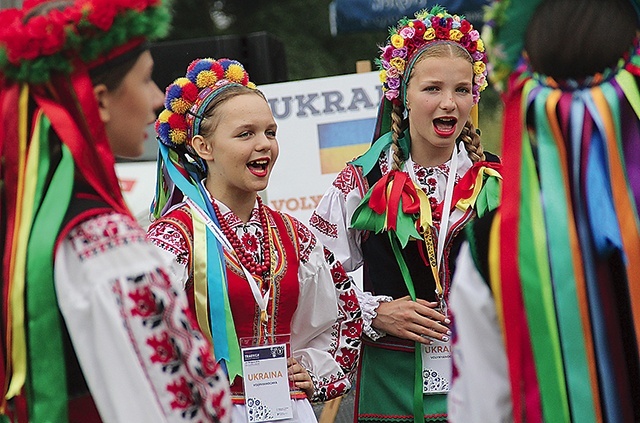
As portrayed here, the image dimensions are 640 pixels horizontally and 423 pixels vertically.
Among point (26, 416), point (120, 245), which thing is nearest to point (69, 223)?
point (120, 245)

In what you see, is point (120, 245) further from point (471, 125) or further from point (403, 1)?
point (403, 1)

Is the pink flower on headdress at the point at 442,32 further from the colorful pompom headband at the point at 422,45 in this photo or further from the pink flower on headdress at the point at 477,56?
the pink flower on headdress at the point at 477,56

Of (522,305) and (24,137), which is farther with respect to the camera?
(24,137)

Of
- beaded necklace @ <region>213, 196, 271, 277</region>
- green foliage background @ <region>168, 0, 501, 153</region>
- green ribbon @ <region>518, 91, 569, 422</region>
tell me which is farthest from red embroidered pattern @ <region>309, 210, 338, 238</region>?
A: green foliage background @ <region>168, 0, 501, 153</region>

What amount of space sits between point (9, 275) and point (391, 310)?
1980mm

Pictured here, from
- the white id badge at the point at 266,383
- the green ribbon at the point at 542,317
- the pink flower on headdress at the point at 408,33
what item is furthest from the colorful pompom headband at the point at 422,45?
the green ribbon at the point at 542,317

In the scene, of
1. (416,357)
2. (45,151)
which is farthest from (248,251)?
(45,151)

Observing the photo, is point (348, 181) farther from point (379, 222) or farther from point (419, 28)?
point (419, 28)

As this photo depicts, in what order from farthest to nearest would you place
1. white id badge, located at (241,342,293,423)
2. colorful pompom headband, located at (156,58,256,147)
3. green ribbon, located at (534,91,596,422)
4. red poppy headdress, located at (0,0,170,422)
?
colorful pompom headband, located at (156,58,256,147), white id badge, located at (241,342,293,423), red poppy headdress, located at (0,0,170,422), green ribbon, located at (534,91,596,422)

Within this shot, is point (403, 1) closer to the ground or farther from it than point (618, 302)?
farther from it

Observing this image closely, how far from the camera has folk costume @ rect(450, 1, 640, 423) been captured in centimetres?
218

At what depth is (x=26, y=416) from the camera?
2.38 metres

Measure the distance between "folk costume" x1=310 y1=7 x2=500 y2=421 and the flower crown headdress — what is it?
1835 mm

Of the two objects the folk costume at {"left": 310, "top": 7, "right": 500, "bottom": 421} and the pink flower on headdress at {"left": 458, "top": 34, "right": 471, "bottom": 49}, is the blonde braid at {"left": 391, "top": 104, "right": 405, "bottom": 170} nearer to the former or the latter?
the folk costume at {"left": 310, "top": 7, "right": 500, "bottom": 421}
